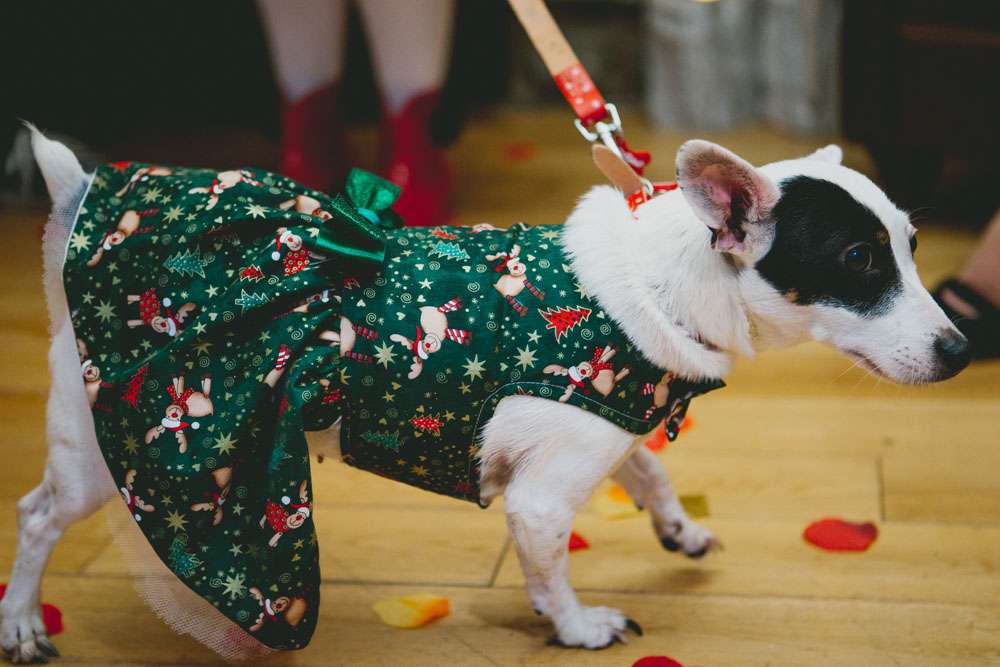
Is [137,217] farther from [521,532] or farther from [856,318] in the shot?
[856,318]

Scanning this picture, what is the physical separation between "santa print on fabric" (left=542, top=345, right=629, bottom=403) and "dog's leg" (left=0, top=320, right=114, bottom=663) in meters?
0.50

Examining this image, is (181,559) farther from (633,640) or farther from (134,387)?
(633,640)

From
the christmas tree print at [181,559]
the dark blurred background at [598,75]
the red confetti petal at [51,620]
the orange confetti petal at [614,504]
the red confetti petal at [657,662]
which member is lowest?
the dark blurred background at [598,75]

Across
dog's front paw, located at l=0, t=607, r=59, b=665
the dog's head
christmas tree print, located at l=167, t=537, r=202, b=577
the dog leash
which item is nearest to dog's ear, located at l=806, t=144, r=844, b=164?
the dog's head

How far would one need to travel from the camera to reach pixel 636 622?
1.28 m

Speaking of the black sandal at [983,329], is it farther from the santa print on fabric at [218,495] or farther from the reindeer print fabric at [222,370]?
the santa print on fabric at [218,495]

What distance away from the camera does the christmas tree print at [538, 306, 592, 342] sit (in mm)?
1093

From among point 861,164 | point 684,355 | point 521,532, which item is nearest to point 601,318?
point 684,355

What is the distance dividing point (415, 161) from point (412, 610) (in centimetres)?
132

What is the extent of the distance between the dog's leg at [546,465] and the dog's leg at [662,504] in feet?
0.69

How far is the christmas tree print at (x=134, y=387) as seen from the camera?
110 cm

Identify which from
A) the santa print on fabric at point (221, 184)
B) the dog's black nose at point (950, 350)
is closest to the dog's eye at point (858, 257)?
the dog's black nose at point (950, 350)

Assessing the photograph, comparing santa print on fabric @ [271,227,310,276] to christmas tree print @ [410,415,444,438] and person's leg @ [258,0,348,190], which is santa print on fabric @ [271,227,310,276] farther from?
person's leg @ [258,0,348,190]

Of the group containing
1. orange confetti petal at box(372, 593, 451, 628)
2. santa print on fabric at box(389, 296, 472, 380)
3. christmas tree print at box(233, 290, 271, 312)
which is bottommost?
orange confetti petal at box(372, 593, 451, 628)
